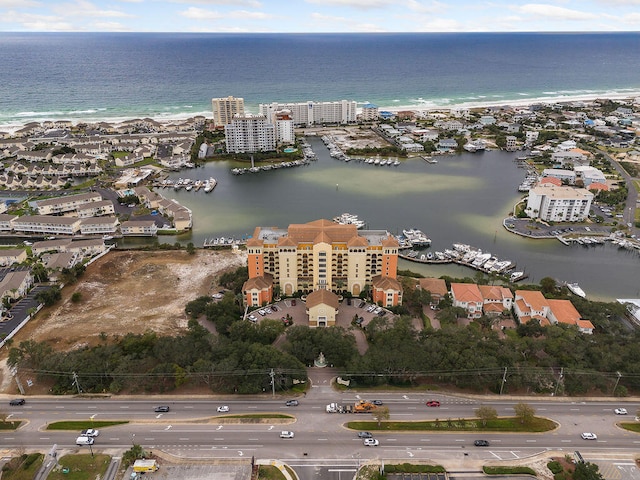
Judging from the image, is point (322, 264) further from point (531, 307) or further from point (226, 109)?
point (226, 109)

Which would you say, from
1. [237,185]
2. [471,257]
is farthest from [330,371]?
[237,185]

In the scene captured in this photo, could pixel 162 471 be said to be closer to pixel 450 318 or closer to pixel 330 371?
pixel 330 371

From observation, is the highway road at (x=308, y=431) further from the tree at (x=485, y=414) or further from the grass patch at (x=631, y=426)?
the tree at (x=485, y=414)

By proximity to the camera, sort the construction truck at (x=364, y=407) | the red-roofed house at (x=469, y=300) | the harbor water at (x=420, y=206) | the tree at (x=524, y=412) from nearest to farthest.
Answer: the tree at (x=524, y=412), the construction truck at (x=364, y=407), the red-roofed house at (x=469, y=300), the harbor water at (x=420, y=206)

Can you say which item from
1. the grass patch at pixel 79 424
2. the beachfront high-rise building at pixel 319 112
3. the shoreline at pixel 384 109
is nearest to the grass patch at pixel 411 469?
the grass patch at pixel 79 424

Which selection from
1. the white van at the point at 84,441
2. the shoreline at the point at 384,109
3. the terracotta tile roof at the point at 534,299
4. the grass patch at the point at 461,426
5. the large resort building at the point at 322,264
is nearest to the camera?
the white van at the point at 84,441

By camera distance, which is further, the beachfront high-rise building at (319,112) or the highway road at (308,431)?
the beachfront high-rise building at (319,112)

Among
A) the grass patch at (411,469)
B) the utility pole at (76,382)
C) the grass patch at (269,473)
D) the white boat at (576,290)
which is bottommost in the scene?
the grass patch at (269,473)

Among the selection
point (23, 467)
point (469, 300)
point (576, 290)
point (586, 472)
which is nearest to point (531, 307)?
point (469, 300)
